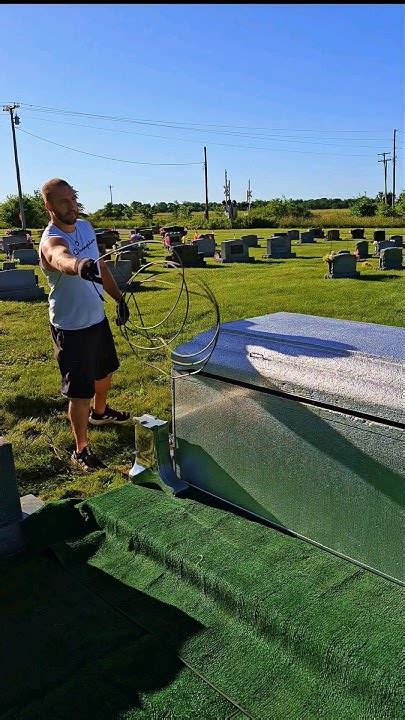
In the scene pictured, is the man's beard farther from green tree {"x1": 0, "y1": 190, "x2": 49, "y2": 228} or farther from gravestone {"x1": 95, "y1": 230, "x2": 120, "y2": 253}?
green tree {"x1": 0, "y1": 190, "x2": 49, "y2": 228}

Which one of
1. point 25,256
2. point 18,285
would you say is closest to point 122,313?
point 18,285

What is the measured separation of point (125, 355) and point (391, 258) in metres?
9.35

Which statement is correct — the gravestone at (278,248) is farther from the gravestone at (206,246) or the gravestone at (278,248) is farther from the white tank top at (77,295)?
the white tank top at (77,295)

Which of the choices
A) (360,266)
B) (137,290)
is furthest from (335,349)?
(360,266)

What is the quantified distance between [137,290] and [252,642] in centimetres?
978

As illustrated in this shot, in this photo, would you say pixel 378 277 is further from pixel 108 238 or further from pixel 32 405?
pixel 108 238

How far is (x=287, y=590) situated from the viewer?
1.93 meters

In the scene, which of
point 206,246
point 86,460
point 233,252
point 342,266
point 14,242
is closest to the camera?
point 86,460

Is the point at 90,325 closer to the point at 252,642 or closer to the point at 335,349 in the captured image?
the point at 335,349

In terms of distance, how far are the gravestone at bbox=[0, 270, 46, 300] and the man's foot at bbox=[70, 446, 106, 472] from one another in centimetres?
791

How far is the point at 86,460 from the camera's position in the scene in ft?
12.1

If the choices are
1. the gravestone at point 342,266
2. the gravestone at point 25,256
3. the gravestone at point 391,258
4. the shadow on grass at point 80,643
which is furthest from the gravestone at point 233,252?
the shadow on grass at point 80,643

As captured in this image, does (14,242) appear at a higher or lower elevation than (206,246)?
higher

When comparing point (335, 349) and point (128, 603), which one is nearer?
point (128, 603)
